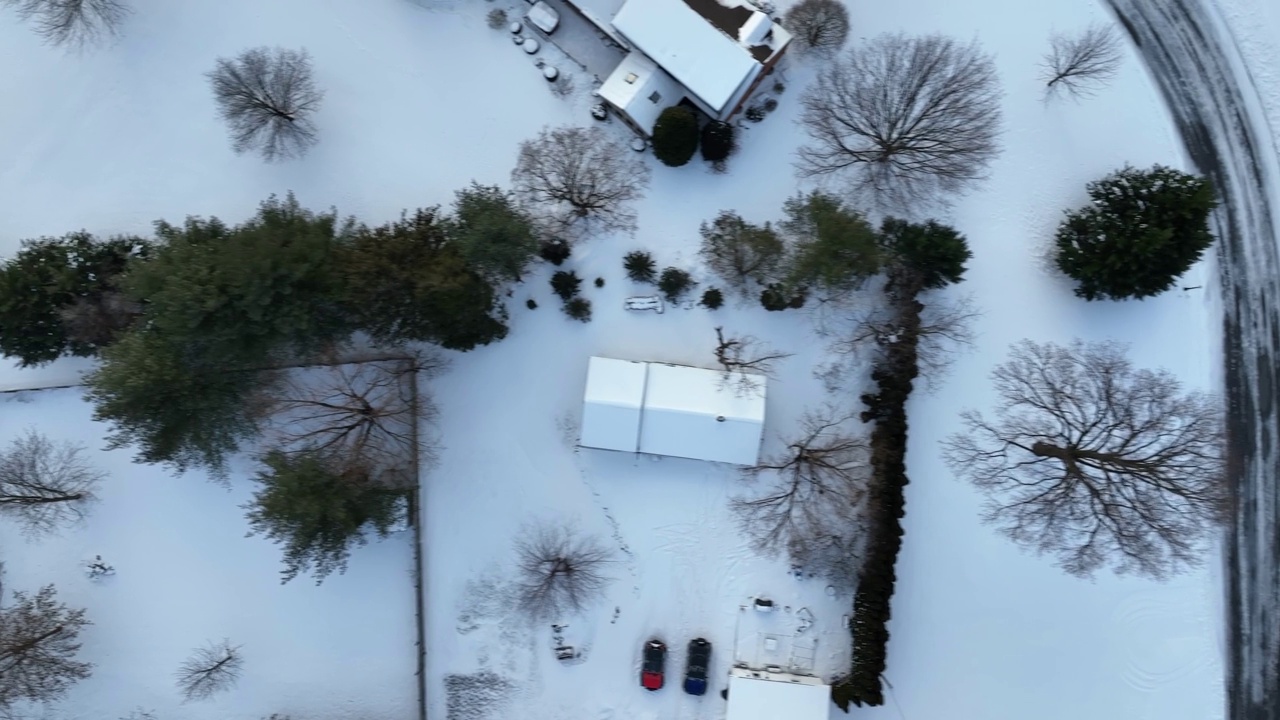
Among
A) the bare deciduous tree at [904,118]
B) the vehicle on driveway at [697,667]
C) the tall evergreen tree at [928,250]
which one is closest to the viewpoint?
the tall evergreen tree at [928,250]

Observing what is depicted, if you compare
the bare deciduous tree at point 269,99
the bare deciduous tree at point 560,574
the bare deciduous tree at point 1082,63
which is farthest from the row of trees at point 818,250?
the bare deciduous tree at point 269,99

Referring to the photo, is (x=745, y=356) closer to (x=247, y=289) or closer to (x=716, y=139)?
(x=716, y=139)

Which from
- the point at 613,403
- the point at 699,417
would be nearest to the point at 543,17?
the point at 613,403

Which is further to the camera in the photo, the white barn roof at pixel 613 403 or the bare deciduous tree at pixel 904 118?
the bare deciduous tree at pixel 904 118

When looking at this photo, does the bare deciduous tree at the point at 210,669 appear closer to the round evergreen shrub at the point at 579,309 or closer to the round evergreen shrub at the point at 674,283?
the round evergreen shrub at the point at 579,309

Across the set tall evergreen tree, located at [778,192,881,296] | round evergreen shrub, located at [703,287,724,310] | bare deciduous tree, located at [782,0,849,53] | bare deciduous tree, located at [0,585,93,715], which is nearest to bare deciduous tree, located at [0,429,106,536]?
bare deciduous tree, located at [0,585,93,715]

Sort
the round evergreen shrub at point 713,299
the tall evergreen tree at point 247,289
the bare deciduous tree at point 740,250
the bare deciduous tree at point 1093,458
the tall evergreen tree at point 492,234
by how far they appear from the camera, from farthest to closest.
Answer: the round evergreen shrub at point 713,299 → the bare deciduous tree at point 740,250 → the bare deciduous tree at point 1093,458 → the tall evergreen tree at point 492,234 → the tall evergreen tree at point 247,289
